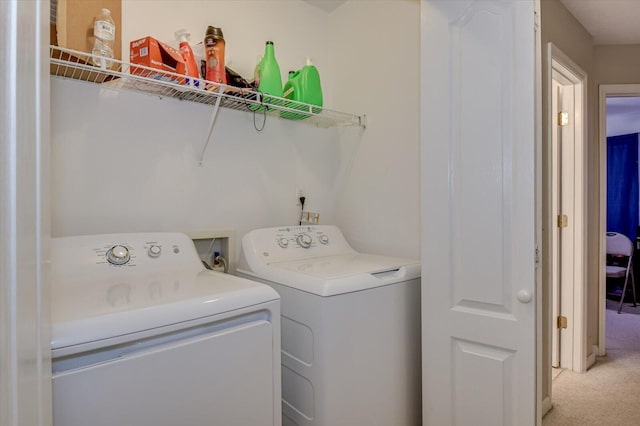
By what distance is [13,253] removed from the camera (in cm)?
41

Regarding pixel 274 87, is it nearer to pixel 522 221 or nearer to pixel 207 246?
pixel 207 246

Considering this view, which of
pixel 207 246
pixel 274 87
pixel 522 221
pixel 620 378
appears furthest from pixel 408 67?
pixel 620 378

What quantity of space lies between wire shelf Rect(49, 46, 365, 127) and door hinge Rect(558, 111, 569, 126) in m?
1.72

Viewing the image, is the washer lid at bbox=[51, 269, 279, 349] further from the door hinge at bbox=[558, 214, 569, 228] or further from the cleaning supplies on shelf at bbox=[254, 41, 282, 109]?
the door hinge at bbox=[558, 214, 569, 228]

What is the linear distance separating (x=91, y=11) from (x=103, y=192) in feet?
2.32

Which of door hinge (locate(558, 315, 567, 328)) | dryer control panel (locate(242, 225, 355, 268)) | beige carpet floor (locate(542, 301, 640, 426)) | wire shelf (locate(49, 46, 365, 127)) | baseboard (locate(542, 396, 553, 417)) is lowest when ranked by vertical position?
beige carpet floor (locate(542, 301, 640, 426))

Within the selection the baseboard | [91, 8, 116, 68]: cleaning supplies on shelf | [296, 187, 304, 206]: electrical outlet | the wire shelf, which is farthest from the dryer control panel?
the baseboard

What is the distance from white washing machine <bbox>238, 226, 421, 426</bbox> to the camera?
137 cm

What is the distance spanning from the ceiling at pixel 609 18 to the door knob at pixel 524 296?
1.98 metres

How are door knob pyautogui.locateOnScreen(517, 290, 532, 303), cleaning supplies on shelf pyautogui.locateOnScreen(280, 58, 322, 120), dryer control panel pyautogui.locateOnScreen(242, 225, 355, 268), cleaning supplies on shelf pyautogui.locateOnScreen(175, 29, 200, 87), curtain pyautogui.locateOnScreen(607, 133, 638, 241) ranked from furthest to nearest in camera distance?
1. curtain pyautogui.locateOnScreen(607, 133, 638, 241)
2. cleaning supplies on shelf pyautogui.locateOnScreen(280, 58, 322, 120)
3. dryer control panel pyautogui.locateOnScreen(242, 225, 355, 268)
4. cleaning supplies on shelf pyautogui.locateOnScreen(175, 29, 200, 87)
5. door knob pyautogui.locateOnScreen(517, 290, 532, 303)

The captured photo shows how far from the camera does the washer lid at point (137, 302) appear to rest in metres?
0.86

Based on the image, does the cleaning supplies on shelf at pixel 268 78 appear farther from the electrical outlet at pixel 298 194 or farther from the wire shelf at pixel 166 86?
the electrical outlet at pixel 298 194

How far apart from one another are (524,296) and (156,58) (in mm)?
1681

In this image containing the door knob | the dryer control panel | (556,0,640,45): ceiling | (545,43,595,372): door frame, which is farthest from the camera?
(545,43,595,372): door frame
